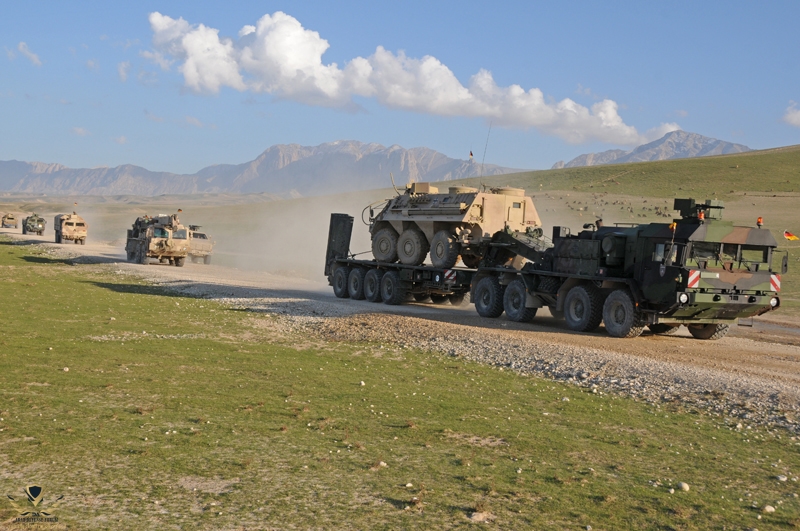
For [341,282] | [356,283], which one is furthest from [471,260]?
[341,282]

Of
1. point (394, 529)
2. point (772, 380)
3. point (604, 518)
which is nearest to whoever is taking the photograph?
point (394, 529)

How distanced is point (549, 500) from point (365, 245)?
49.9 m

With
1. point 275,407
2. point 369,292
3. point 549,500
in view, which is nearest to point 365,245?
point 369,292

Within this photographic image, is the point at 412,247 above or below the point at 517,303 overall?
above

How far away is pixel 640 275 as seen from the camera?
20000 mm

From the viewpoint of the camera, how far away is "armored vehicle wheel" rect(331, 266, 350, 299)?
31.3 m

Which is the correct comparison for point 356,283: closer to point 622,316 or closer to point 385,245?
point 385,245

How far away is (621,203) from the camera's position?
76.5 m

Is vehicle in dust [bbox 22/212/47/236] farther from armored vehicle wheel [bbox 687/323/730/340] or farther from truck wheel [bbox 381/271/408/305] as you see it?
armored vehicle wheel [bbox 687/323/730/340]

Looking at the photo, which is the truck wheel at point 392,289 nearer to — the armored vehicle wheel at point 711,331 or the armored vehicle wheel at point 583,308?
the armored vehicle wheel at point 583,308

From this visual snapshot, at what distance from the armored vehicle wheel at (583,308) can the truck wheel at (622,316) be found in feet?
1.25

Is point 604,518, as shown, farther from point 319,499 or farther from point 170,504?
point 170,504

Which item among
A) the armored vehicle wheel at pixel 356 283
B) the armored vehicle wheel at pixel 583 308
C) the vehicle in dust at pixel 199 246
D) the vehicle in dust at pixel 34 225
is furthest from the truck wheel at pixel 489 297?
the vehicle in dust at pixel 34 225

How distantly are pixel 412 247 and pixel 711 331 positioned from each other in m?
10.5
